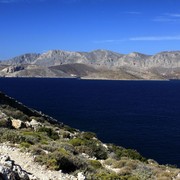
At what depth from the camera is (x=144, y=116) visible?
106688mm

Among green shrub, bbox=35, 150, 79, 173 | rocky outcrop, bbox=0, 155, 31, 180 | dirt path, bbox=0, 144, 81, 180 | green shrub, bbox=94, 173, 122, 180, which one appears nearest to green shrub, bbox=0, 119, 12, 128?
dirt path, bbox=0, 144, 81, 180

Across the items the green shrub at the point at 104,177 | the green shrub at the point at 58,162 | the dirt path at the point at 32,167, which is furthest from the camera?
the green shrub at the point at 104,177

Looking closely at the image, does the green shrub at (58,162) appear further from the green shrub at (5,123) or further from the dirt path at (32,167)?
the green shrub at (5,123)

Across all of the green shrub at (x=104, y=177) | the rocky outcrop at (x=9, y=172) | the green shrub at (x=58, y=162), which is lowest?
the green shrub at (x=104, y=177)

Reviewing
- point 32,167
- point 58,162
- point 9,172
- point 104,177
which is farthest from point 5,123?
point 9,172

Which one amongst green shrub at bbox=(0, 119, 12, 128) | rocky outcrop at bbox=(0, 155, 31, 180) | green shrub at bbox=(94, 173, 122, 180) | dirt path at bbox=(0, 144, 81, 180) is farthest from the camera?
green shrub at bbox=(0, 119, 12, 128)

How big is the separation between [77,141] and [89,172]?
32.0 ft

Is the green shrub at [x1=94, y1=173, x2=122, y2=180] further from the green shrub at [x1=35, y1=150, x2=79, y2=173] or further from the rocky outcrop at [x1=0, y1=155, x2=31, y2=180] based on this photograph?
the rocky outcrop at [x1=0, y1=155, x2=31, y2=180]

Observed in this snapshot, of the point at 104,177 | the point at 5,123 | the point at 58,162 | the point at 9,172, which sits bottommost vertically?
the point at 104,177

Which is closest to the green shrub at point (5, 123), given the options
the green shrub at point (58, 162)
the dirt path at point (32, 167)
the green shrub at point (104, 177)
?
the dirt path at point (32, 167)

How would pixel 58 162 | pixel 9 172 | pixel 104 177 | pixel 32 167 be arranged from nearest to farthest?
pixel 9 172 < pixel 32 167 < pixel 104 177 < pixel 58 162

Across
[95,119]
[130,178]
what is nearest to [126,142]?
[95,119]

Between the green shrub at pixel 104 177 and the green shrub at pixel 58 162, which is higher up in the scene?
the green shrub at pixel 58 162

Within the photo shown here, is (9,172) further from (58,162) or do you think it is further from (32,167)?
(58,162)
